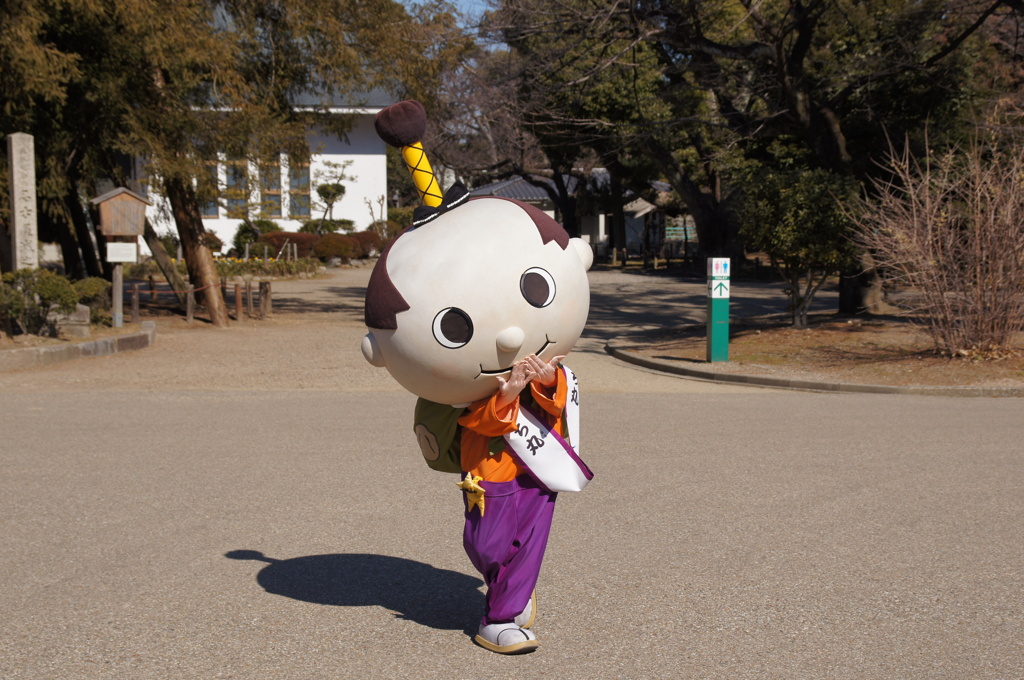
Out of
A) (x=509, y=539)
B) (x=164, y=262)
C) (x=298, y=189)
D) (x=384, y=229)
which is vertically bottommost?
(x=509, y=539)

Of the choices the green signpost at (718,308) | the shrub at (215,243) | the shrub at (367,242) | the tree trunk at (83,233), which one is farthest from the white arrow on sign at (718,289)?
the shrub at (367,242)

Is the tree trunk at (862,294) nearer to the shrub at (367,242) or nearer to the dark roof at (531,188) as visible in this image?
the shrub at (367,242)

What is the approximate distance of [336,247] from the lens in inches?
1516

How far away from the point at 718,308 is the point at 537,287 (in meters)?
10.6

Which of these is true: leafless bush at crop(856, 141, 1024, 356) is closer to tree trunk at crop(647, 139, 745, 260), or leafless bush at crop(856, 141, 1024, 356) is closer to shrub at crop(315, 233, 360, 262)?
tree trunk at crop(647, 139, 745, 260)

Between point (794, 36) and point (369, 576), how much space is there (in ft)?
64.1

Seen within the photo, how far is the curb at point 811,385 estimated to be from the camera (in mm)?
11844

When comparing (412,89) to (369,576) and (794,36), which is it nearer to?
(794,36)

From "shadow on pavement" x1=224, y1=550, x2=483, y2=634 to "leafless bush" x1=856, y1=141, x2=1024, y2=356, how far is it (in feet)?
33.7

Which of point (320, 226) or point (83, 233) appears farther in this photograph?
point (320, 226)

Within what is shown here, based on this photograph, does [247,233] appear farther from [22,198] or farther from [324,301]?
[22,198]

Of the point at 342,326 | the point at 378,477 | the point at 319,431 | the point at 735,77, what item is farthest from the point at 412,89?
the point at 378,477

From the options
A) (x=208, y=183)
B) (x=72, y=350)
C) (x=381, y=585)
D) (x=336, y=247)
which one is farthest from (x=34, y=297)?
(x=336, y=247)

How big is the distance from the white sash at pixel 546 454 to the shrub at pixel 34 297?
12.4m
